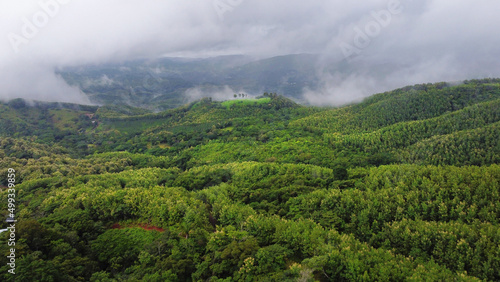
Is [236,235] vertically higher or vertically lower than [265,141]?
lower

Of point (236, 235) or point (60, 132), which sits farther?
point (60, 132)

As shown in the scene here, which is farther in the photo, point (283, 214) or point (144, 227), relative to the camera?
point (283, 214)

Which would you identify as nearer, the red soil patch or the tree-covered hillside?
the tree-covered hillside

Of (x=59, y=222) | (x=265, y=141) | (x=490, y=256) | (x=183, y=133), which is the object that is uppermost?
(x=183, y=133)

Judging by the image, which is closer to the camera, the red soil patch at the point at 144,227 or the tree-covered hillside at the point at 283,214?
the tree-covered hillside at the point at 283,214

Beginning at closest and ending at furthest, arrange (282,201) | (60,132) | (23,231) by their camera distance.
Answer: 1. (23,231)
2. (282,201)
3. (60,132)

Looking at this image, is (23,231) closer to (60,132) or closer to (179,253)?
(179,253)

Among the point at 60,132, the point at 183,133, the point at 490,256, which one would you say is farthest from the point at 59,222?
the point at 60,132

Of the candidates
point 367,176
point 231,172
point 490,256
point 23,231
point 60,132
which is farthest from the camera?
point 60,132
